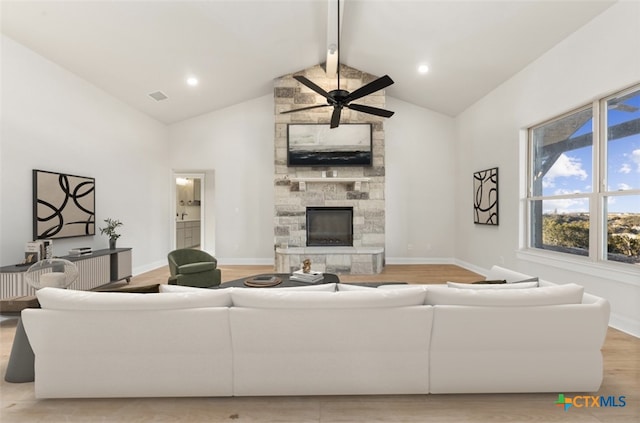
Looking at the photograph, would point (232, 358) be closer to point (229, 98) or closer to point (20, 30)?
point (20, 30)

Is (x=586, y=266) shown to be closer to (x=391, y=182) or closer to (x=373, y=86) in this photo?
(x=373, y=86)

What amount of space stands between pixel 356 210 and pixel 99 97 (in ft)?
15.1

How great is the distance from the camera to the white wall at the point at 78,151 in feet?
11.6

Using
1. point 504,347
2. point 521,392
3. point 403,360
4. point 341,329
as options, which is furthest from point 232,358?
point 521,392

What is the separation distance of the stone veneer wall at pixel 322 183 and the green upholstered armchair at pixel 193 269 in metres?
1.96

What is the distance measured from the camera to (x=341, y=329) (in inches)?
75.4

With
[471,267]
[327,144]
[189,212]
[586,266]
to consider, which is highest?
[327,144]

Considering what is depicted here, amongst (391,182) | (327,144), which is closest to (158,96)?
(327,144)

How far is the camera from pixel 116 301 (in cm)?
189

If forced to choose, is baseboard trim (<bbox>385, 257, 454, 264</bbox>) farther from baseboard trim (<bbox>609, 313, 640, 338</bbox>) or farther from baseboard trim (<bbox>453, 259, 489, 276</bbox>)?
baseboard trim (<bbox>609, 313, 640, 338</bbox>)

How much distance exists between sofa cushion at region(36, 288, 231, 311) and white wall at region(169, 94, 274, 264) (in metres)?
4.94

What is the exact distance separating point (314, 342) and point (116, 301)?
3.87 feet

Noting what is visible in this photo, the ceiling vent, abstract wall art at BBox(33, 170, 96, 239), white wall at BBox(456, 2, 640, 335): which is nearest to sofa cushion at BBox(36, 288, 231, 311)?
abstract wall art at BBox(33, 170, 96, 239)

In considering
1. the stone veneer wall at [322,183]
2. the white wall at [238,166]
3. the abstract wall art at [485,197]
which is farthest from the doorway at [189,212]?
the abstract wall art at [485,197]
